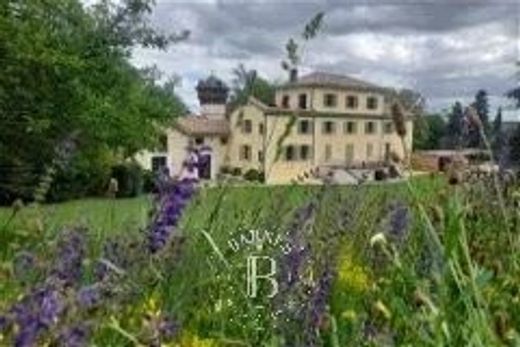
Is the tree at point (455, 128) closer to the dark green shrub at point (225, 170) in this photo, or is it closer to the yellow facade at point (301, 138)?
the yellow facade at point (301, 138)

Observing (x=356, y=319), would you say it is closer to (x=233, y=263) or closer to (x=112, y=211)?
(x=233, y=263)

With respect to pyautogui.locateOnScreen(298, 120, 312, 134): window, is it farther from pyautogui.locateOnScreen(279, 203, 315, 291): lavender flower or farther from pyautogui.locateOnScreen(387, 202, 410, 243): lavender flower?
pyautogui.locateOnScreen(279, 203, 315, 291): lavender flower

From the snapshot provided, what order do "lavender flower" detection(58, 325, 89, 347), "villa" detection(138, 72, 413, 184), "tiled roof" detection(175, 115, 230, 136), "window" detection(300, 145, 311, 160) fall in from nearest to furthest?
"lavender flower" detection(58, 325, 89, 347) → "villa" detection(138, 72, 413, 184) → "tiled roof" detection(175, 115, 230, 136) → "window" detection(300, 145, 311, 160)

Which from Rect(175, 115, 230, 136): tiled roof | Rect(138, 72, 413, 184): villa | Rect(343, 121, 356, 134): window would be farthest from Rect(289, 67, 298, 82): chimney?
Rect(343, 121, 356, 134): window

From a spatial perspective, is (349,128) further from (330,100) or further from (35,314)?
(35,314)

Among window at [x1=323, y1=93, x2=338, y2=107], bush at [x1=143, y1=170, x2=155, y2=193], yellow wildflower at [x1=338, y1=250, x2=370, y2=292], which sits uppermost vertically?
window at [x1=323, y1=93, x2=338, y2=107]


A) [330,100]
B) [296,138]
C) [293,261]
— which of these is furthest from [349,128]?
[293,261]

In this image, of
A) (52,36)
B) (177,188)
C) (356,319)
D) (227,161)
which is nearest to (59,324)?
(177,188)
